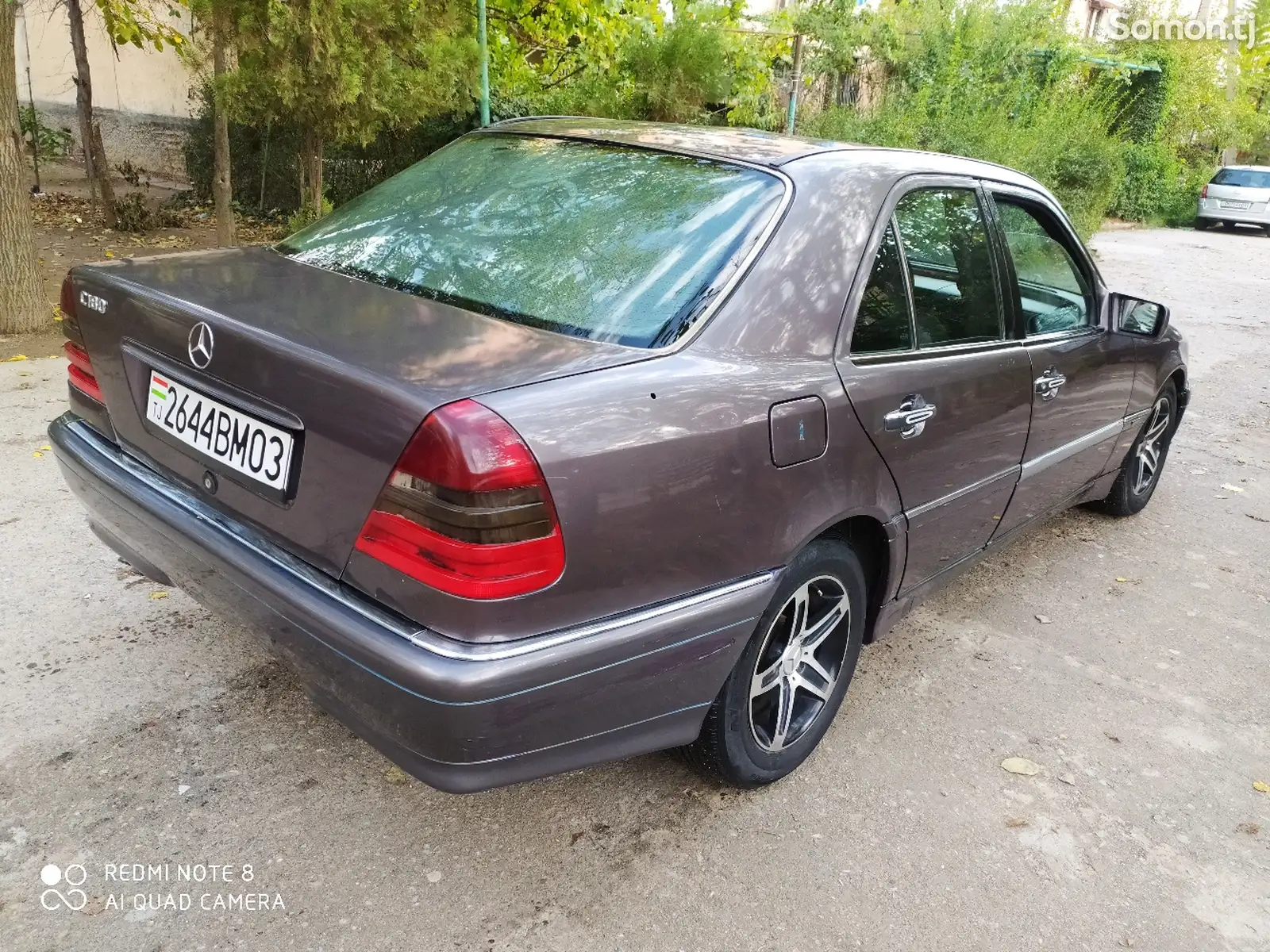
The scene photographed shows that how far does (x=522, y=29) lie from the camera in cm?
1209

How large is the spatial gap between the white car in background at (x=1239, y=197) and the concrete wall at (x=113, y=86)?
2116 cm

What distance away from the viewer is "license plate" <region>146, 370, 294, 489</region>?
205 cm

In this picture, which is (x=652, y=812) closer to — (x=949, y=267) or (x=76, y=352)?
(x=949, y=267)

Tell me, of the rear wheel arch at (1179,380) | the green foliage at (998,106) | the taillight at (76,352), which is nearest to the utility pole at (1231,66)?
the green foliage at (998,106)

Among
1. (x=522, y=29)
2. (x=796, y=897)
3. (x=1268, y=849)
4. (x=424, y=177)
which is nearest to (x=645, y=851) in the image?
(x=796, y=897)

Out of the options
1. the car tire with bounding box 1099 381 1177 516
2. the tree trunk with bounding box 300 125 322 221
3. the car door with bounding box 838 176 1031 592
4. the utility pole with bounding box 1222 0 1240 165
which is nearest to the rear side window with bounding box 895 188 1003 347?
the car door with bounding box 838 176 1031 592

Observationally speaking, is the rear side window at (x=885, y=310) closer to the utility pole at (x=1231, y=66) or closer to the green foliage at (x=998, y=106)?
the green foliage at (x=998, y=106)

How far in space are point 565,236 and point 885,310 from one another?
858 mm

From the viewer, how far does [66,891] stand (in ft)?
6.95

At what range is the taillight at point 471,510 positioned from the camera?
1770mm

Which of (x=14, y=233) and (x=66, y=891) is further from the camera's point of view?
(x=14, y=233)

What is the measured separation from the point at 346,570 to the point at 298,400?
349 mm

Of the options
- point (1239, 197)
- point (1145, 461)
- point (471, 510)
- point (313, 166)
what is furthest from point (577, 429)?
point (1239, 197)

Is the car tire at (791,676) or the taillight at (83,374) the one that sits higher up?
the taillight at (83,374)
